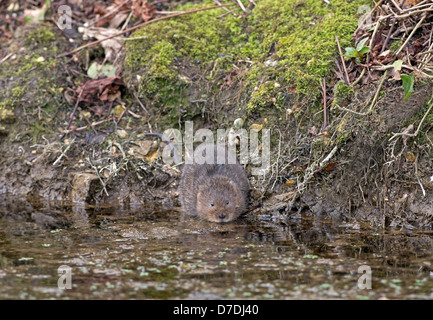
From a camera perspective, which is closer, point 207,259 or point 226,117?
point 207,259

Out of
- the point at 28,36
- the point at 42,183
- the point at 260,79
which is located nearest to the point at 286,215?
the point at 260,79

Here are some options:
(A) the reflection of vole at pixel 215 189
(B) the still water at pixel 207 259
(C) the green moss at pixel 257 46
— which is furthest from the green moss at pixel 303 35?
(B) the still water at pixel 207 259

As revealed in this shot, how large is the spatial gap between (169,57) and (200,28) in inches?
28.5

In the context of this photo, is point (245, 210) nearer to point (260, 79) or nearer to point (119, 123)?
point (260, 79)

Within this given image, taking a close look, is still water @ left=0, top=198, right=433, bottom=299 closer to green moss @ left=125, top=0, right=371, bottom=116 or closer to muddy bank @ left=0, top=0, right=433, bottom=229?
muddy bank @ left=0, top=0, right=433, bottom=229

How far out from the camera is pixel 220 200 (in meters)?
6.14

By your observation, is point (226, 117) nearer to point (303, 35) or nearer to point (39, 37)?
point (303, 35)

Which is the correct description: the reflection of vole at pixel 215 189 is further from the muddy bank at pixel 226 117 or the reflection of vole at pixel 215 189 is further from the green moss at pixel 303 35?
the green moss at pixel 303 35

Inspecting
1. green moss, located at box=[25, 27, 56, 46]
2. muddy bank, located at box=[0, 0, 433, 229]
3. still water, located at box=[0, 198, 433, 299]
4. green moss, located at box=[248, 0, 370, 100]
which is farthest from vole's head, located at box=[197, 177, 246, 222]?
green moss, located at box=[25, 27, 56, 46]

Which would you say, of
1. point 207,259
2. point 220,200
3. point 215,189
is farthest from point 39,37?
point 207,259

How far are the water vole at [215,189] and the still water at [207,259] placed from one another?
0.47ft

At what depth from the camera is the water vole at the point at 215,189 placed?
20.2ft

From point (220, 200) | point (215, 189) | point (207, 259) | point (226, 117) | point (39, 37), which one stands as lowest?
point (207, 259)

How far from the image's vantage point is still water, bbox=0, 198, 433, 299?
3.87 meters
